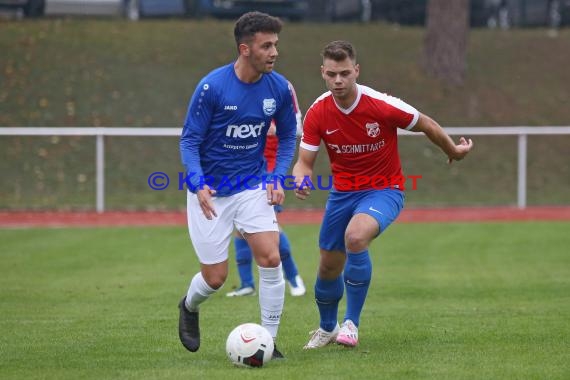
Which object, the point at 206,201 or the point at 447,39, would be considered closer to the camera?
the point at 206,201

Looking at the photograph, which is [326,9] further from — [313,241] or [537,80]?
[313,241]

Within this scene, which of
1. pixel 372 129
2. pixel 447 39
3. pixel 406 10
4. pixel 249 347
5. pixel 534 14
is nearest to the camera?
pixel 249 347

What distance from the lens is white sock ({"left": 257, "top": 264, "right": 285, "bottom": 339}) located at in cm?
669

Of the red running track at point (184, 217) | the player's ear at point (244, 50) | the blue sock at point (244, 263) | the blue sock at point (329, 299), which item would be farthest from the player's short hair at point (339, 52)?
the red running track at point (184, 217)

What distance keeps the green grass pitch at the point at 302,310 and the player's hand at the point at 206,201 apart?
3.24 ft

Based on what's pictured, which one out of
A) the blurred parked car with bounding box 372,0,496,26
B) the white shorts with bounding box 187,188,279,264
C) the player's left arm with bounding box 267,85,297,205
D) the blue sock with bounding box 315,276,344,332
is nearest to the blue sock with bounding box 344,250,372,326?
the blue sock with bounding box 315,276,344,332

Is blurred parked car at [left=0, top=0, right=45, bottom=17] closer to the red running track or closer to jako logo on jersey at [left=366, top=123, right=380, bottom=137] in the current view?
the red running track

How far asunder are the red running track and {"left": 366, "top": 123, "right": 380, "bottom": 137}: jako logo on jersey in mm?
10004

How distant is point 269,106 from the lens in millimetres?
6781

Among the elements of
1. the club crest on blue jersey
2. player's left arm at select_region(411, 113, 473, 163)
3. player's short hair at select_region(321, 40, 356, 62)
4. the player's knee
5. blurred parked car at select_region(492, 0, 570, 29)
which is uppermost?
blurred parked car at select_region(492, 0, 570, 29)

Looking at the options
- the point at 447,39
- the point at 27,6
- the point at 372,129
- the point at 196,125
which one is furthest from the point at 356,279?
the point at 27,6

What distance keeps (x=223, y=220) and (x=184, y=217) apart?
11168mm

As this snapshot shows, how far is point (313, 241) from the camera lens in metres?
14.6

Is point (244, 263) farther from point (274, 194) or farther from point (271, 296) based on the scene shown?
point (274, 194)
